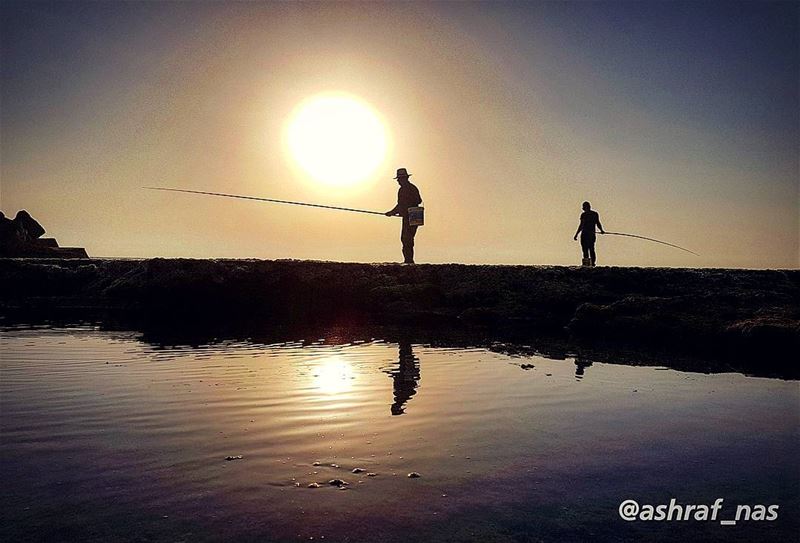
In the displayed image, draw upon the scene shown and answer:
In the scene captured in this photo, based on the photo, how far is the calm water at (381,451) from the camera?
342 centimetres

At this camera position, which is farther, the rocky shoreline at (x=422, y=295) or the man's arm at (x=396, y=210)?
the man's arm at (x=396, y=210)

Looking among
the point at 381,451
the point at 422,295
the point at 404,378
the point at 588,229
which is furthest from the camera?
the point at 588,229

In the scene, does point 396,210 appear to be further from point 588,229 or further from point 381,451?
point 381,451

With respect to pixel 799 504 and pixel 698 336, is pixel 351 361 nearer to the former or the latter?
pixel 799 504

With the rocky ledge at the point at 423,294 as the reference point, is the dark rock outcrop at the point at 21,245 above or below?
above

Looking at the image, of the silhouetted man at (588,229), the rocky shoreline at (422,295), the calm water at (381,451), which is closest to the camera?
the calm water at (381,451)

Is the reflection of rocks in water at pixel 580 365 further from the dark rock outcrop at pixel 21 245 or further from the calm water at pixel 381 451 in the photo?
the dark rock outcrop at pixel 21 245

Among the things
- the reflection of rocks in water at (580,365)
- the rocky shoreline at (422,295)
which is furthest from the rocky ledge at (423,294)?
the reflection of rocks in water at (580,365)

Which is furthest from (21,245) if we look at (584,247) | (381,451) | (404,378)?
(381,451)

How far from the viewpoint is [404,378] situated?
7.73 m

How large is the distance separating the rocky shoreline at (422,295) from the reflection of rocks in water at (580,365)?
11.5ft

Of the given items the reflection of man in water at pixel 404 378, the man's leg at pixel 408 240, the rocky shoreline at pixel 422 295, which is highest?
the man's leg at pixel 408 240

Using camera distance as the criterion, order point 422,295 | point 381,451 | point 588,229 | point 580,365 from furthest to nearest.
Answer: point 588,229 → point 422,295 → point 580,365 → point 381,451

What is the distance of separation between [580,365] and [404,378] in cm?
292
